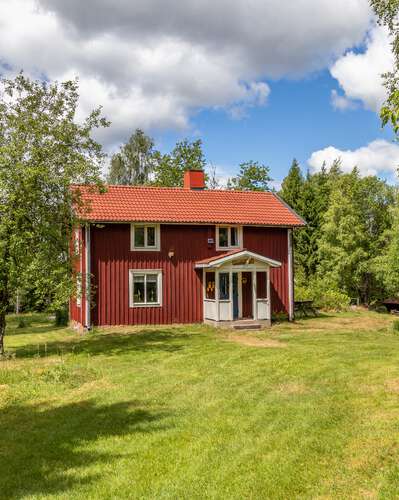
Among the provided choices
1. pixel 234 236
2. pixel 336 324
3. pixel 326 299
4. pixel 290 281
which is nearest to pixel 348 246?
pixel 326 299

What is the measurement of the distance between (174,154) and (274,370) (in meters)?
37.4

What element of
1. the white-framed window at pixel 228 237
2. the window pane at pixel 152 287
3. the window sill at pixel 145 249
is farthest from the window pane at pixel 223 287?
the window sill at pixel 145 249

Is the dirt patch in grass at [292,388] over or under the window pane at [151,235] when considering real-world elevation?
under

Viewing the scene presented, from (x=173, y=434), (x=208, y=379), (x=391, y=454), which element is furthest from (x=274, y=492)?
(x=208, y=379)

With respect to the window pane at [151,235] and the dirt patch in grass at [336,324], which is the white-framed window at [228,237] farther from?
the dirt patch in grass at [336,324]

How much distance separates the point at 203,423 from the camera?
784 cm

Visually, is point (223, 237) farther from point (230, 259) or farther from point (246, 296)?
point (246, 296)

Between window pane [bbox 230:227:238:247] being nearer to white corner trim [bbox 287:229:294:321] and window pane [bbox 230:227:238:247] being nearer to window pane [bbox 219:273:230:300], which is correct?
window pane [bbox 219:273:230:300]

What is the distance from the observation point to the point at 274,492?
17.9ft

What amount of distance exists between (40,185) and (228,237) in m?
10.4

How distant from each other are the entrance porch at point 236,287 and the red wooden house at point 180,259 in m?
0.04

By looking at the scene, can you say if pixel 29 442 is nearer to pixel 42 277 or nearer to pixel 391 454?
pixel 391 454

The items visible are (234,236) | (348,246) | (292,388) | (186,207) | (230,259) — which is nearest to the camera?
(292,388)

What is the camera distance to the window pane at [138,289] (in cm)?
2128
